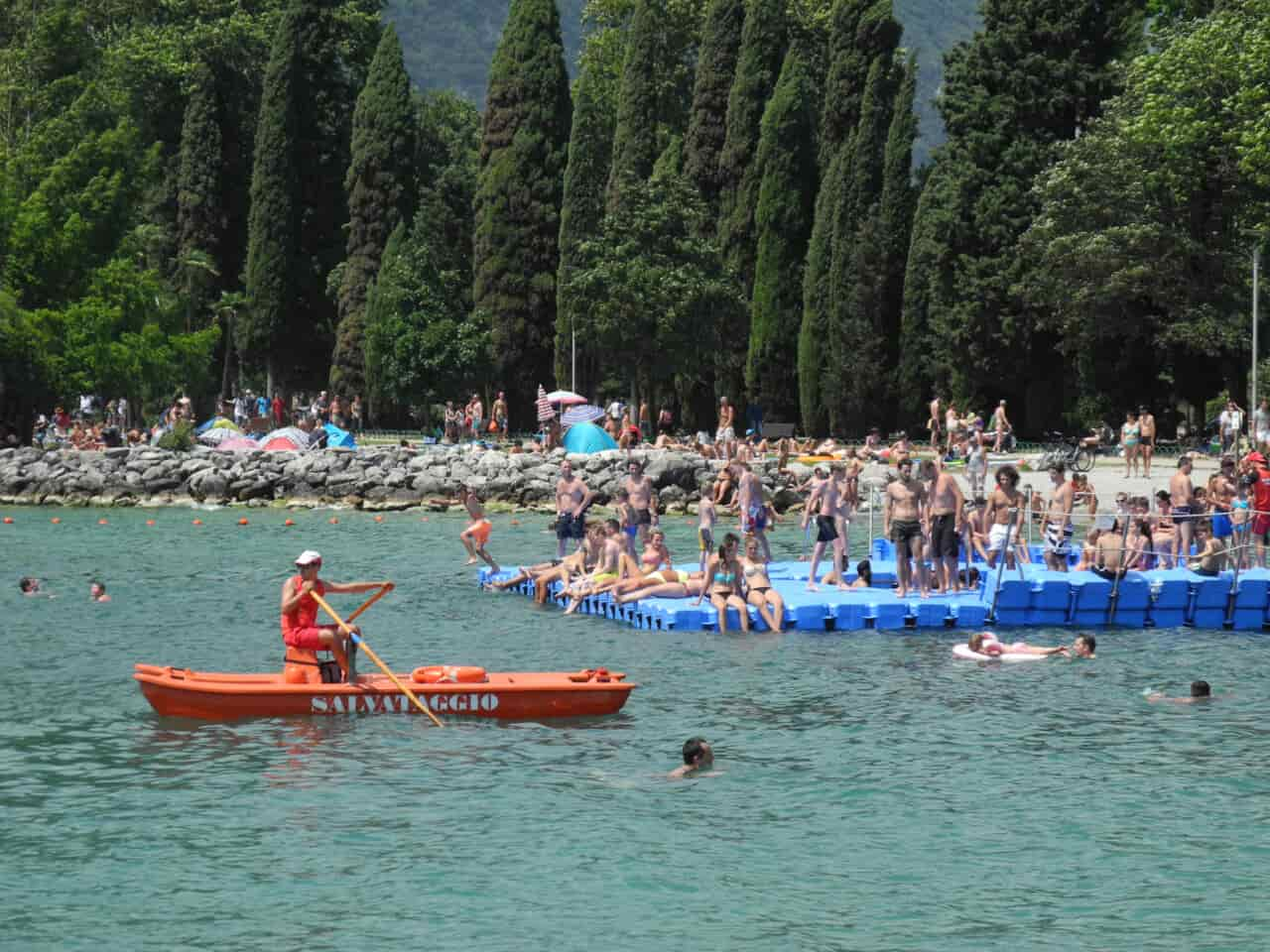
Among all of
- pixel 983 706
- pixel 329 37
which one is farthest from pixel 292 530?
pixel 329 37

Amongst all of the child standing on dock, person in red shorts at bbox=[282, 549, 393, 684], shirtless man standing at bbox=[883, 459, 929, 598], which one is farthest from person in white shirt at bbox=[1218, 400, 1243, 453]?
person in red shorts at bbox=[282, 549, 393, 684]

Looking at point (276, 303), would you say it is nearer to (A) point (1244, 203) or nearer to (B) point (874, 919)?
(A) point (1244, 203)

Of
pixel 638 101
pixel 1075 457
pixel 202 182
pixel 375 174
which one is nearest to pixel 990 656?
pixel 1075 457

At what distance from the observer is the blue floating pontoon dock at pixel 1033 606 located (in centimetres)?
2472

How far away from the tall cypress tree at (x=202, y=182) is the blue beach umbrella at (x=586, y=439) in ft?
85.9

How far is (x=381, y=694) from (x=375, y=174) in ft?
168

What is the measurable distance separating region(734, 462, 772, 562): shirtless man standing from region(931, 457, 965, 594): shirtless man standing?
8.33ft

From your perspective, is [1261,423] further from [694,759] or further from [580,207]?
[694,759]

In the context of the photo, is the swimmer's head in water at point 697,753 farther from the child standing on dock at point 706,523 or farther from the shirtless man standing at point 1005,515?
the child standing on dock at point 706,523

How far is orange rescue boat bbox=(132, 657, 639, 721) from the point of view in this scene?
18.6 m

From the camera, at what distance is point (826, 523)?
1025 inches

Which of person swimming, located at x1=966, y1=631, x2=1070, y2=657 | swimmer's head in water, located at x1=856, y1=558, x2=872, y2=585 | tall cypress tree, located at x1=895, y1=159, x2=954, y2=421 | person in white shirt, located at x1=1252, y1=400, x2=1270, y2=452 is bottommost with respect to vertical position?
person swimming, located at x1=966, y1=631, x2=1070, y2=657

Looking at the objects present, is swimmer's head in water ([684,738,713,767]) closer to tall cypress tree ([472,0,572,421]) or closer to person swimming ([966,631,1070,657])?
person swimming ([966,631,1070,657])

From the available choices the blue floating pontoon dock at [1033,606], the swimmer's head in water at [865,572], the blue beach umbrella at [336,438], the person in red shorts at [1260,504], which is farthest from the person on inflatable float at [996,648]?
the blue beach umbrella at [336,438]
